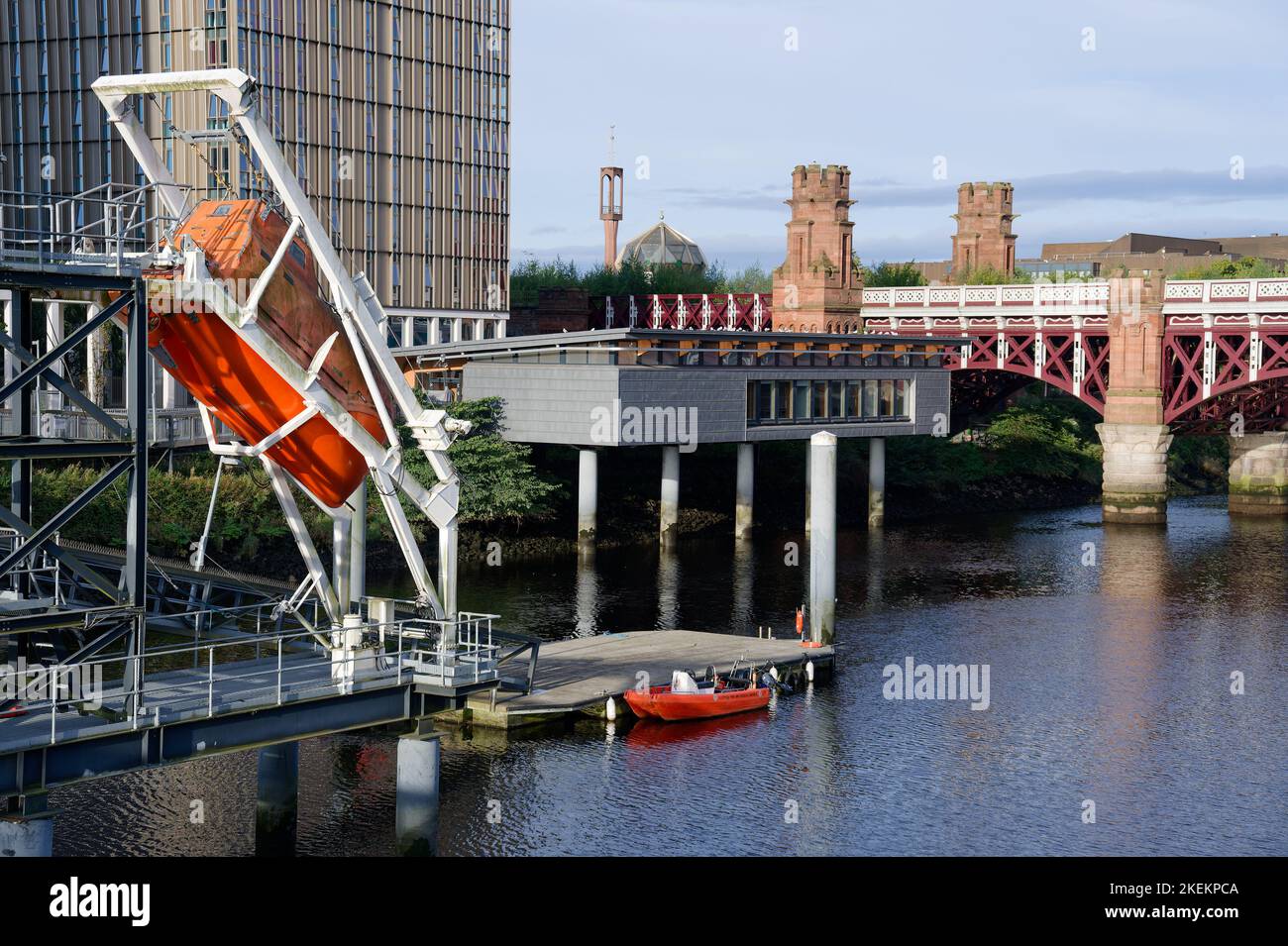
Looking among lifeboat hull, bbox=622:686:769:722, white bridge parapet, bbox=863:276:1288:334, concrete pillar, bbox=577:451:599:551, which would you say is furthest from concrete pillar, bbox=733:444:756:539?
→ lifeboat hull, bbox=622:686:769:722

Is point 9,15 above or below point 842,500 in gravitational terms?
above

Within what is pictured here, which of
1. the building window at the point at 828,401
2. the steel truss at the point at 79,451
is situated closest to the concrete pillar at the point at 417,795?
the steel truss at the point at 79,451

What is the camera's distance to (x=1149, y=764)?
42.4 meters

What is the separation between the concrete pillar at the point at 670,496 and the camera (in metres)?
81.4

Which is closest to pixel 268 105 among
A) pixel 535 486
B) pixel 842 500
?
pixel 535 486

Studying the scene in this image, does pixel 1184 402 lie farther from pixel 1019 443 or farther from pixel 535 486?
pixel 535 486

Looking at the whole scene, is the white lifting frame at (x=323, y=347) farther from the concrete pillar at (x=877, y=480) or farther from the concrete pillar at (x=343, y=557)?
the concrete pillar at (x=877, y=480)

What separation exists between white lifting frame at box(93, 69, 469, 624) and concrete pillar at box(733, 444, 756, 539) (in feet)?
167

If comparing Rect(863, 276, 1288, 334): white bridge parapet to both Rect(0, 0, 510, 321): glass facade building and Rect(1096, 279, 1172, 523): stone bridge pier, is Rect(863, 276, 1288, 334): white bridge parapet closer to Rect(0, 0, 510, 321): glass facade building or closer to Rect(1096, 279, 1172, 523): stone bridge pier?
Rect(1096, 279, 1172, 523): stone bridge pier

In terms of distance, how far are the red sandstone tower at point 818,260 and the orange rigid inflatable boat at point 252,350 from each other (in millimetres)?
75442

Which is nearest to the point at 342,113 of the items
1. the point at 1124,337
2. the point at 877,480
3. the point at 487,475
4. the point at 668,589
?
the point at 487,475

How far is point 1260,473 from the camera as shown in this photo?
10112 cm

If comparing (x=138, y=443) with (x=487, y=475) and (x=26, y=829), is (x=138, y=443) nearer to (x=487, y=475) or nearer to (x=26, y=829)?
(x=26, y=829)
